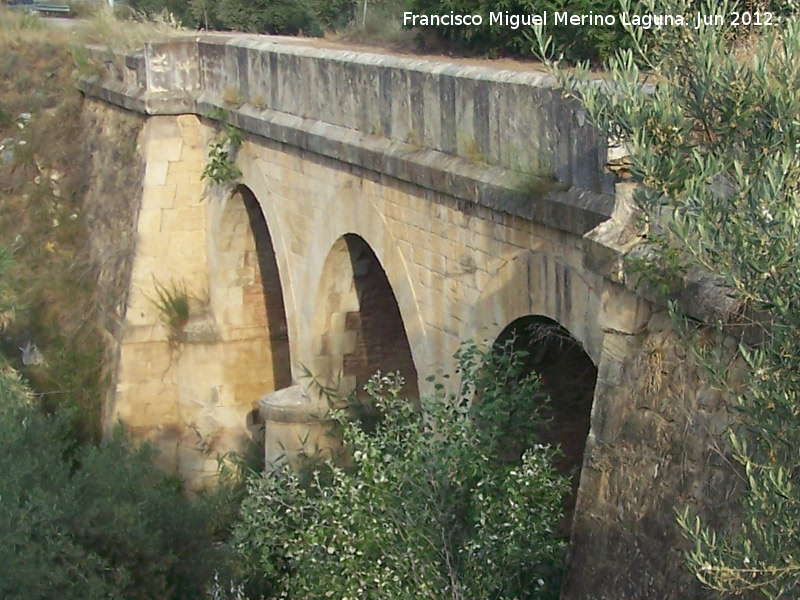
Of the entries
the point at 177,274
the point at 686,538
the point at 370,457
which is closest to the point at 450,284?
the point at 370,457

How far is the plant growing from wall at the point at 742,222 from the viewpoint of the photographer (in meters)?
3.32

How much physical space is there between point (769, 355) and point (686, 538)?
81cm

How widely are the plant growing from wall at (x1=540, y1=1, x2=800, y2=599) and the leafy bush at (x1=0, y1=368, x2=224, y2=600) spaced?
4.56m

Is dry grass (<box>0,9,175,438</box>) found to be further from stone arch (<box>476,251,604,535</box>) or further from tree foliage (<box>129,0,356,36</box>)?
stone arch (<box>476,251,604,535</box>)

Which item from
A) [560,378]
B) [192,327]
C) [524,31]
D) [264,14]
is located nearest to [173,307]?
[192,327]

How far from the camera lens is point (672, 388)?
423cm

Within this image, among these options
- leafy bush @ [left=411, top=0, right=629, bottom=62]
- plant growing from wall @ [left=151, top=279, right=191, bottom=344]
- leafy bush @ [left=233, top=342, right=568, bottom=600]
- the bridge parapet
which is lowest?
plant growing from wall @ [left=151, top=279, right=191, bottom=344]

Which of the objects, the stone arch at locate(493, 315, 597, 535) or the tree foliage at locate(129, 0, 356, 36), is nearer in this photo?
the stone arch at locate(493, 315, 597, 535)

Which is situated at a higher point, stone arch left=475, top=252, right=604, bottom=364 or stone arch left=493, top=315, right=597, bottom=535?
stone arch left=475, top=252, right=604, bottom=364

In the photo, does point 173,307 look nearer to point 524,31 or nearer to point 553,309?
point 524,31

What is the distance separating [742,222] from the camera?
11.0 ft

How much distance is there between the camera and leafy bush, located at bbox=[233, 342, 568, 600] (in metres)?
5.34

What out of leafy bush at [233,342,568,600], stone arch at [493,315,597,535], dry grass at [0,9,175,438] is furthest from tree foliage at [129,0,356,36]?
leafy bush at [233,342,568,600]

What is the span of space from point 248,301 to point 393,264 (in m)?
4.60
